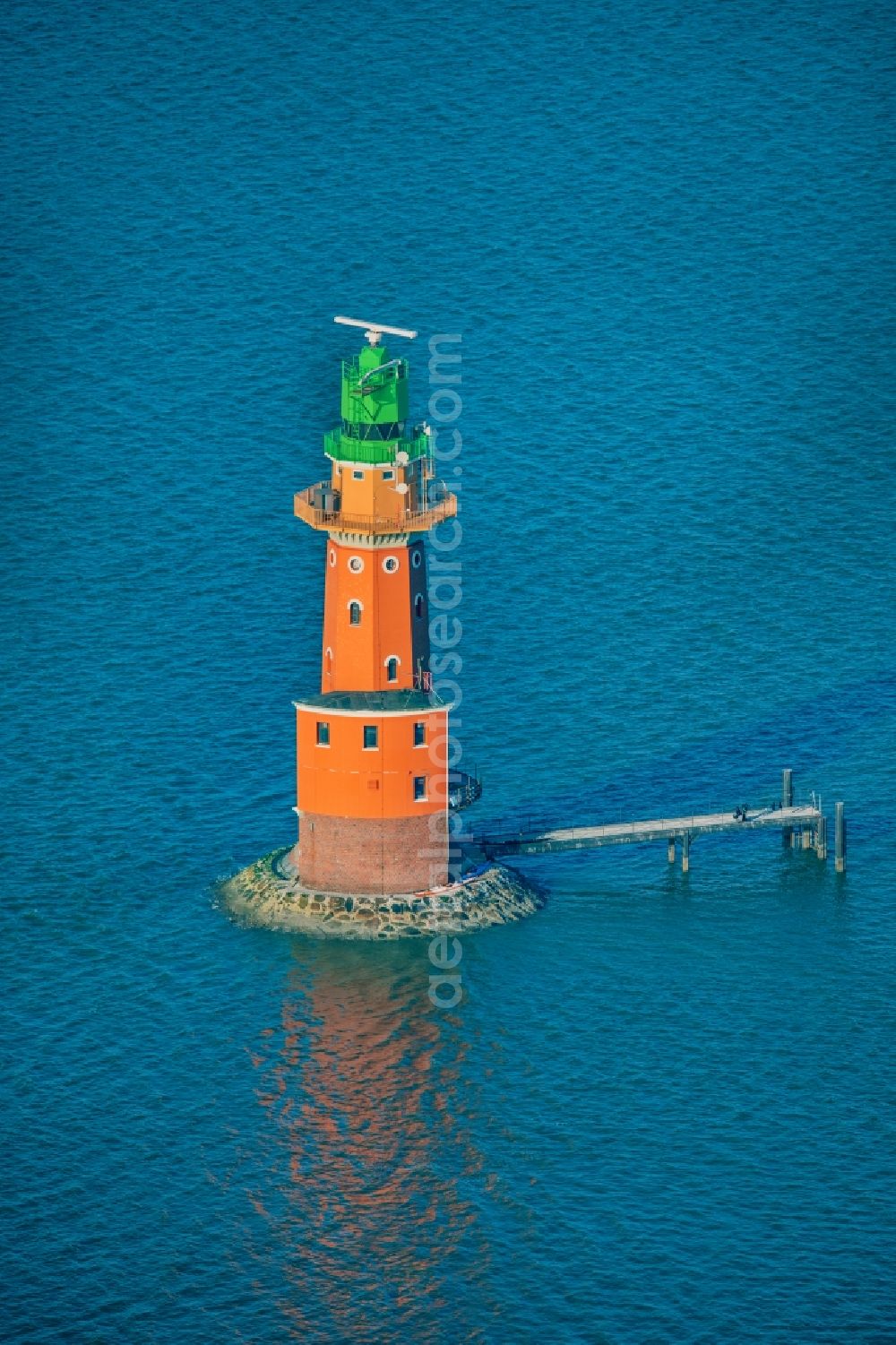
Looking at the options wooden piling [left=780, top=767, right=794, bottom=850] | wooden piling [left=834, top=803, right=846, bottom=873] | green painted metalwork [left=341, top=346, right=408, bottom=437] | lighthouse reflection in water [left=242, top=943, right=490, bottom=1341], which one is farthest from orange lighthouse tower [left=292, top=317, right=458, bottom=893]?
wooden piling [left=780, top=767, right=794, bottom=850]

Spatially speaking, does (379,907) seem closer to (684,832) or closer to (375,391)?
(684,832)

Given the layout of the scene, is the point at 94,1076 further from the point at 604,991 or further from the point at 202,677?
the point at 202,677

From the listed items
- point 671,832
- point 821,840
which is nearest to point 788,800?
point 821,840

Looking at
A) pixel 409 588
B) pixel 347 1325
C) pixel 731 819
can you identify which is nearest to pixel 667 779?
pixel 731 819

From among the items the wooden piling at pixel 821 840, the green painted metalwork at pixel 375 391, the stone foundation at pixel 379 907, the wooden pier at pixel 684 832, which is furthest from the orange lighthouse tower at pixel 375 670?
the wooden piling at pixel 821 840

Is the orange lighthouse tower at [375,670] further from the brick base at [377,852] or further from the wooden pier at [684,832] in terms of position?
the wooden pier at [684,832]

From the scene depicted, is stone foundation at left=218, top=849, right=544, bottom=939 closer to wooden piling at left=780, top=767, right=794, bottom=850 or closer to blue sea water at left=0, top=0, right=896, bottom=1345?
blue sea water at left=0, top=0, right=896, bottom=1345
